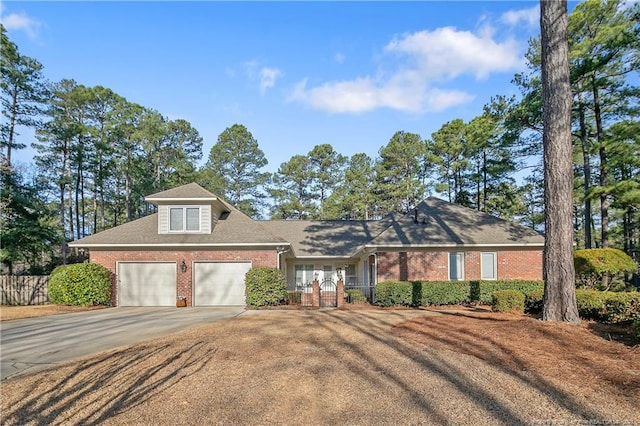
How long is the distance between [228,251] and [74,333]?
7720 millimetres

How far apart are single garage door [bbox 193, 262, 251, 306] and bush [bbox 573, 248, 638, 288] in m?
14.5

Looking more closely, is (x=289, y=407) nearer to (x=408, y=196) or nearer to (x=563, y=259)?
(x=563, y=259)

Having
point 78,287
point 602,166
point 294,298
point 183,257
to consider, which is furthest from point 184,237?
point 602,166

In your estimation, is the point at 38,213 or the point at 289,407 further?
the point at 38,213

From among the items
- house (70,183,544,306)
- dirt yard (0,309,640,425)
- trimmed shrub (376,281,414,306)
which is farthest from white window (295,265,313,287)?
dirt yard (0,309,640,425)

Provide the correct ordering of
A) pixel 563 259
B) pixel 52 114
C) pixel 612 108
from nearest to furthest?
pixel 563 259 → pixel 612 108 → pixel 52 114

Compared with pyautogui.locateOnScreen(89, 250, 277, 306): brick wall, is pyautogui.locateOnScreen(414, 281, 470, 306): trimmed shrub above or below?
below

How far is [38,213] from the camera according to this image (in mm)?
22453

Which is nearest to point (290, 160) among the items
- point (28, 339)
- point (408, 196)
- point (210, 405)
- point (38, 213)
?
point (408, 196)

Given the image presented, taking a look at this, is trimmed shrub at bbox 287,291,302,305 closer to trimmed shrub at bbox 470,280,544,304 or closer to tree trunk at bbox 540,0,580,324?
trimmed shrub at bbox 470,280,544,304

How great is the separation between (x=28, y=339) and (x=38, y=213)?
17.3 m

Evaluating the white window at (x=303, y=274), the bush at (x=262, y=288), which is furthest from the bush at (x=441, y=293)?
the white window at (x=303, y=274)

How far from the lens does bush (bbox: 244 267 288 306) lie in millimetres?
15289

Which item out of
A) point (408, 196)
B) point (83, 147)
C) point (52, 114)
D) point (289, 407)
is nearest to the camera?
point (289, 407)
